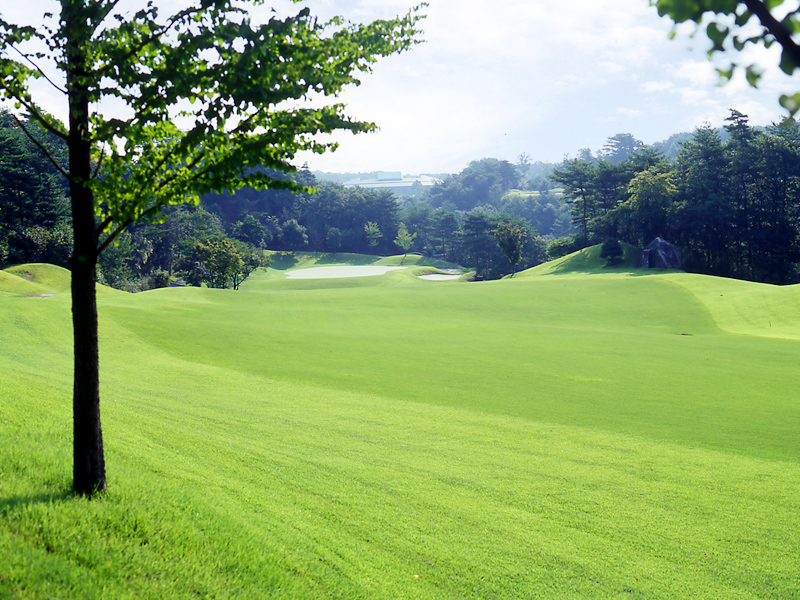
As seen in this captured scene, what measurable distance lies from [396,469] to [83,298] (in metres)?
5.41

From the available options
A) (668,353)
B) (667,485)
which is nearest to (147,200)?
(667,485)

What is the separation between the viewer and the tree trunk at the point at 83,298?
4980mm

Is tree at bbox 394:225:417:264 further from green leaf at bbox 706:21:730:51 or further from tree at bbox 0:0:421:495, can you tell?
green leaf at bbox 706:21:730:51

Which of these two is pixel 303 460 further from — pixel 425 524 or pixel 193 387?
pixel 193 387

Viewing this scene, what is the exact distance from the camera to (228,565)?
4918mm

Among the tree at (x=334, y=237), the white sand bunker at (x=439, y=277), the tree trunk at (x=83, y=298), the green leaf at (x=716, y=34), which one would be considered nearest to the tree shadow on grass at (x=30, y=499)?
the tree trunk at (x=83, y=298)

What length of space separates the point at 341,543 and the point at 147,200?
4.07m

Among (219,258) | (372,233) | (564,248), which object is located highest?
(372,233)

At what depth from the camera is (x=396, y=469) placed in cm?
884

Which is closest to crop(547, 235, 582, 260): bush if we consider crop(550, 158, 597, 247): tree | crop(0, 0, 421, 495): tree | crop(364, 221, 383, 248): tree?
crop(550, 158, 597, 247): tree

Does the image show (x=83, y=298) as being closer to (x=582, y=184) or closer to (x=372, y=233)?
(x=582, y=184)

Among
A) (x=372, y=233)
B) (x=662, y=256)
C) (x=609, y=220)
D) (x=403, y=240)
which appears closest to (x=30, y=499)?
(x=662, y=256)

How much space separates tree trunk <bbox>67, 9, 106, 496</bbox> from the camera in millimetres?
4980

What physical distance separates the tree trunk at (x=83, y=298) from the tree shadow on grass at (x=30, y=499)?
0.45 ft
